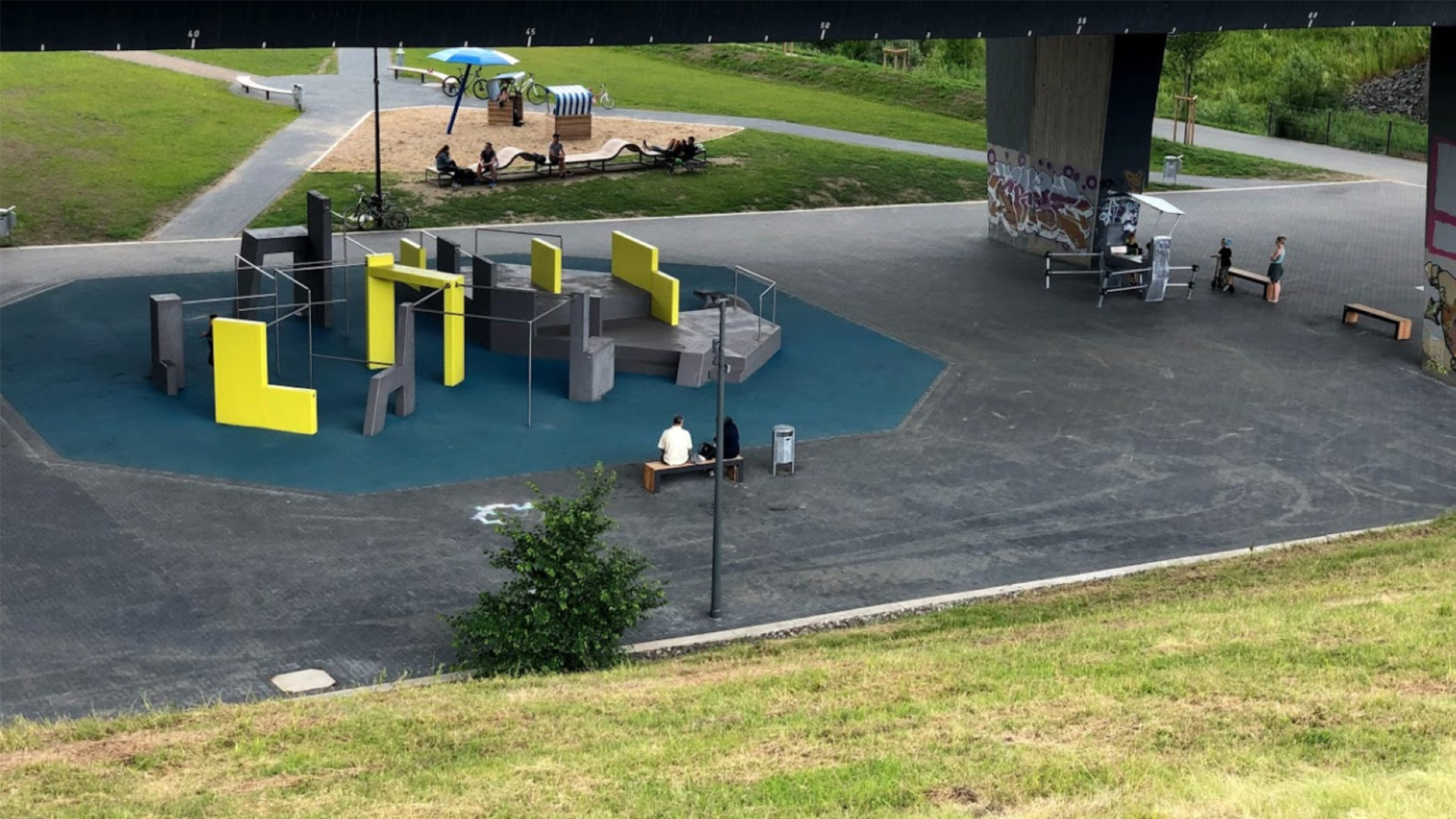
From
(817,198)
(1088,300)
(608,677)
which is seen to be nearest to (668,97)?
(817,198)

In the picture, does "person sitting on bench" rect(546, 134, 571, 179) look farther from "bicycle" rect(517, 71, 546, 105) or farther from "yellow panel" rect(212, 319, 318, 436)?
"yellow panel" rect(212, 319, 318, 436)

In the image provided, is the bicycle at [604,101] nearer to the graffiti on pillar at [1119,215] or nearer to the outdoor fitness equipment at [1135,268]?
the outdoor fitness equipment at [1135,268]

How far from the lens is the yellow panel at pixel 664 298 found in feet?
96.2

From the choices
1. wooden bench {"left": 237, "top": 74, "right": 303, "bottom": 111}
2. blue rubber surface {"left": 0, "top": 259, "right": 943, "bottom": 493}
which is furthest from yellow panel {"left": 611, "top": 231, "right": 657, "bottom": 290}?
wooden bench {"left": 237, "top": 74, "right": 303, "bottom": 111}

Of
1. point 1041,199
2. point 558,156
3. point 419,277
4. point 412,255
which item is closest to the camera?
point 419,277

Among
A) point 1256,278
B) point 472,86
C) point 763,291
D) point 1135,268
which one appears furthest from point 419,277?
point 472,86

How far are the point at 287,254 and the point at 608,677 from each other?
74.1ft

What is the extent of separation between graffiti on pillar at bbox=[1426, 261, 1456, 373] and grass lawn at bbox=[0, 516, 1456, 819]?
14.2 metres

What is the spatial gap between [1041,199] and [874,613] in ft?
65.0

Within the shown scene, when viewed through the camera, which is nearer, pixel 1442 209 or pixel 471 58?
pixel 1442 209

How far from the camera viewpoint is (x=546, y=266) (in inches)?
1161

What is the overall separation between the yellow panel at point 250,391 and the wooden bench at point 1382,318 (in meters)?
18.9

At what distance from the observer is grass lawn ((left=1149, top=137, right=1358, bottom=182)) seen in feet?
162

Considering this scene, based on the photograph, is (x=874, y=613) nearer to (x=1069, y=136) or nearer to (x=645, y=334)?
(x=645, y=334)
